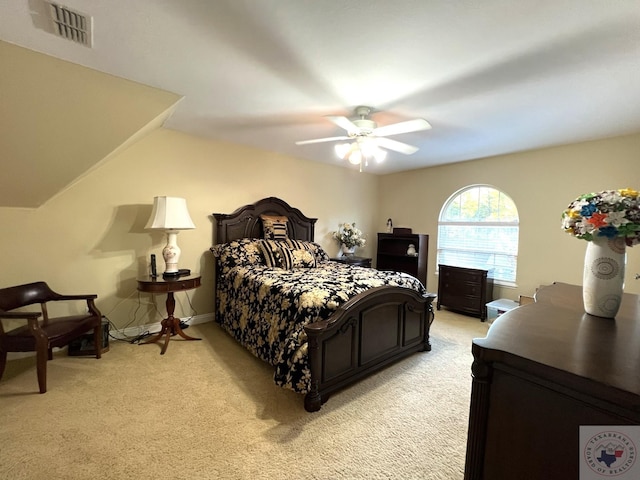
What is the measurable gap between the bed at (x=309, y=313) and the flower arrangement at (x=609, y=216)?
1426 mm

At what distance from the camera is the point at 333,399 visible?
2191 millimetres

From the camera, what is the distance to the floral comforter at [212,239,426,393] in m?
2.10

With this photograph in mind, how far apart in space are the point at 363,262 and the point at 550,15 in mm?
3600

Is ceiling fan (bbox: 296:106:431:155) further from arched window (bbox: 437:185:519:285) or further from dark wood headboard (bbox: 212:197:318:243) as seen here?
arched window (bbox: 437:185:519:285)

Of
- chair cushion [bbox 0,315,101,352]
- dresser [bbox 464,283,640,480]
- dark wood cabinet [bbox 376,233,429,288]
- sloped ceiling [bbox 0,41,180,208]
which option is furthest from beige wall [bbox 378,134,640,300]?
chair cushion [bbox 0,315,101,352]

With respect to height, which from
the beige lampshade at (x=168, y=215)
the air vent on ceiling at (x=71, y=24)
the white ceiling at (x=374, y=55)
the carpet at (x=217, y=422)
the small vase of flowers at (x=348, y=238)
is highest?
the white ceiling at (x=374, y=55)

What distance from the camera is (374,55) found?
1.81 m

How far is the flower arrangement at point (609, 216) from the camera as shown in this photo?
3.82 feet

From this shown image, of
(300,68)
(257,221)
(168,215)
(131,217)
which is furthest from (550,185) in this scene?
(131,217)

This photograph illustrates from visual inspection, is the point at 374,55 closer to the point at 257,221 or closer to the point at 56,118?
the point at 56,118

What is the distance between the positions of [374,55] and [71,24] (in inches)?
67.9

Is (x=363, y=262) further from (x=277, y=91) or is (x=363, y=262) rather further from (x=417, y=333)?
(x=277, y=91)

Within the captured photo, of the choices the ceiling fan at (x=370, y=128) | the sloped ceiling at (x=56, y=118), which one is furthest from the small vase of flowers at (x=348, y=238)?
the sloped ceiling at (x=56, y=118)

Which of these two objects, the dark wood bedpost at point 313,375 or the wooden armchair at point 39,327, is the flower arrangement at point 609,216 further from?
the wooden armchair at point 39,327
